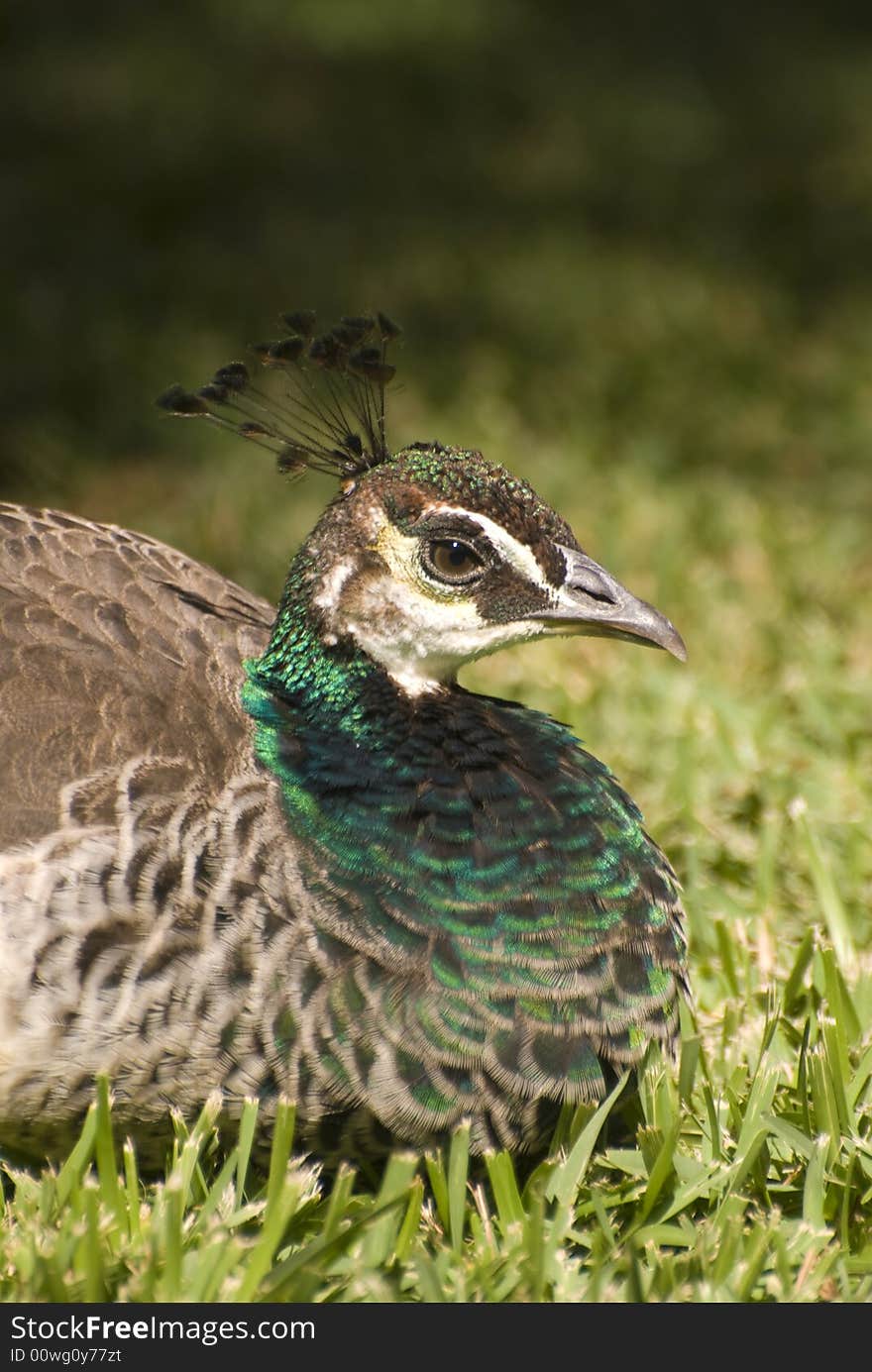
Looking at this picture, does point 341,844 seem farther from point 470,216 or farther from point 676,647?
point 470,216

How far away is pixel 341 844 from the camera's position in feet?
8.27

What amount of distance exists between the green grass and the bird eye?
773 millimetres

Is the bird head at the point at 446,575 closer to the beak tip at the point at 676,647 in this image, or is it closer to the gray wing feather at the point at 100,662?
the beak tip at the point at 676,647

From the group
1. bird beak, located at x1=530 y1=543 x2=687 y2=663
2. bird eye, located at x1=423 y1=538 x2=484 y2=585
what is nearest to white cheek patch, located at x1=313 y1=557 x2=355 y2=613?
bird eye, located at x1=423 y1=538 x2=484 y2=585

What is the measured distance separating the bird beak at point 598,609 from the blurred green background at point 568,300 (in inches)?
28.3

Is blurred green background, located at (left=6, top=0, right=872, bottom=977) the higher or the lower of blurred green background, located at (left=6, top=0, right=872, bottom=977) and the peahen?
the higher

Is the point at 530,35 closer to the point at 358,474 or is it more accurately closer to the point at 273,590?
the point at 273,590

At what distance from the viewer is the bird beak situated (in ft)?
8.48

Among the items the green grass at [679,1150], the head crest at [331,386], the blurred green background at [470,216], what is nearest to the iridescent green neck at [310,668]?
the head crest at [331,386]

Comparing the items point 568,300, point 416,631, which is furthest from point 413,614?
point 568,300

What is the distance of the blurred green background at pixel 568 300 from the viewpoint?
3.90m

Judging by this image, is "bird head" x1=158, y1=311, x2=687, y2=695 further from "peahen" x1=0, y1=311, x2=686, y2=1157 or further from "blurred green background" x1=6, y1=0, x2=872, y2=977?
"blurred green background" x1=6, y1=0, x2=872, y2=977

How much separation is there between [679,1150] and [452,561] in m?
0.93
